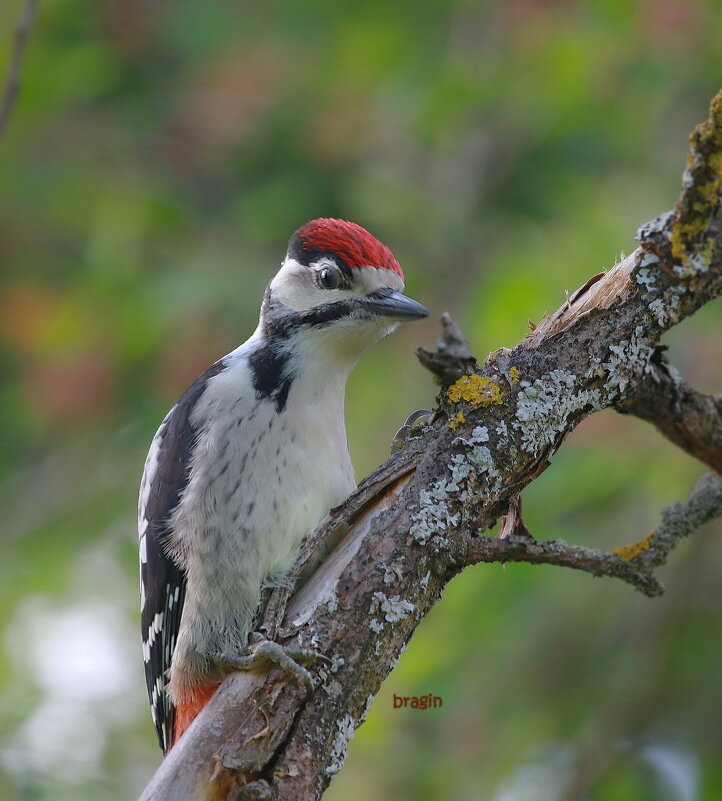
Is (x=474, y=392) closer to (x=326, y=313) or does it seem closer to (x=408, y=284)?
(x=326, y=313)

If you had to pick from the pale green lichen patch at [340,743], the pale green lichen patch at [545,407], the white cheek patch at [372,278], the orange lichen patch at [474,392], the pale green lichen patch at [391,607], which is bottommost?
the pale green lichen patch at [340,743]

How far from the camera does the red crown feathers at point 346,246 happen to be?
2.95m

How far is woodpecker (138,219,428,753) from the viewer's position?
2.65 meters

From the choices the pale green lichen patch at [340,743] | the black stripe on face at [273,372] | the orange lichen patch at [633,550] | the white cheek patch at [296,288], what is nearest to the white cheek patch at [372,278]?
the white cheek patch at [296,288]

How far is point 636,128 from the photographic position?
15.1ft

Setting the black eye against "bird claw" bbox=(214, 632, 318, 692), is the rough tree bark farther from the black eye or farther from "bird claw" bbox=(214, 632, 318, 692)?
the black eye

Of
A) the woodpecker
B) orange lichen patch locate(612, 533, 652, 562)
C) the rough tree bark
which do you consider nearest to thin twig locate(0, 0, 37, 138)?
the woodpecker

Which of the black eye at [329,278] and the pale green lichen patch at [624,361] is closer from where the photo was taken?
the pale green lichen patch at [624,361]

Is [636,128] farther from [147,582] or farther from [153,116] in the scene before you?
[147,582]

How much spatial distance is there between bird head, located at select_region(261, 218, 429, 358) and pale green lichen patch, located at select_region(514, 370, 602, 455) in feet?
2.46

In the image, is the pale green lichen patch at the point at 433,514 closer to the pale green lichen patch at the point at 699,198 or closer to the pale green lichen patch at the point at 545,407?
the pale green lichen patch at the point at 545,407

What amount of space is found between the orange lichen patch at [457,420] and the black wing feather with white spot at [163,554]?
1002 millimetres

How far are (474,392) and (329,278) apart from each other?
102cm

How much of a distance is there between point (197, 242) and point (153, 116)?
84 centimetres
